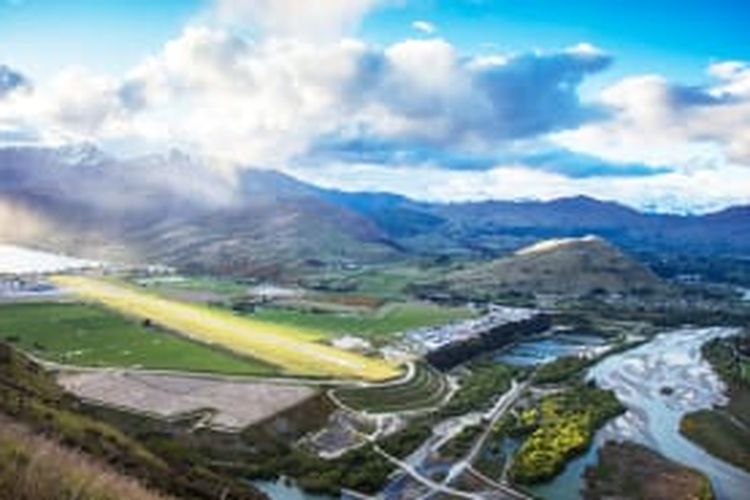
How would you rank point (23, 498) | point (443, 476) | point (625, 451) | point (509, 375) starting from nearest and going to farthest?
point (23, 498) → point (443, 476) → point (625, 451) → point (509, 375)

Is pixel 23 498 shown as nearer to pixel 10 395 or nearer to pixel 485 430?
pixel 10 395

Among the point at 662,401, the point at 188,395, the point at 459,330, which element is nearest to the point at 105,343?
the point at 188,395

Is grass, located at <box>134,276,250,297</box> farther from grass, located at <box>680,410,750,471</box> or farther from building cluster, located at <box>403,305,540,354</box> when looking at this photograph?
grass, located at <box>680,410,750,471</box>

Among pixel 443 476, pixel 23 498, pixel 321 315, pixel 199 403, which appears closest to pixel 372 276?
pixel 321 315

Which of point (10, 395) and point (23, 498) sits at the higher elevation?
point (23, 498)

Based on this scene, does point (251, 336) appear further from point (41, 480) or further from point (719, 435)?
point (41, 480)
